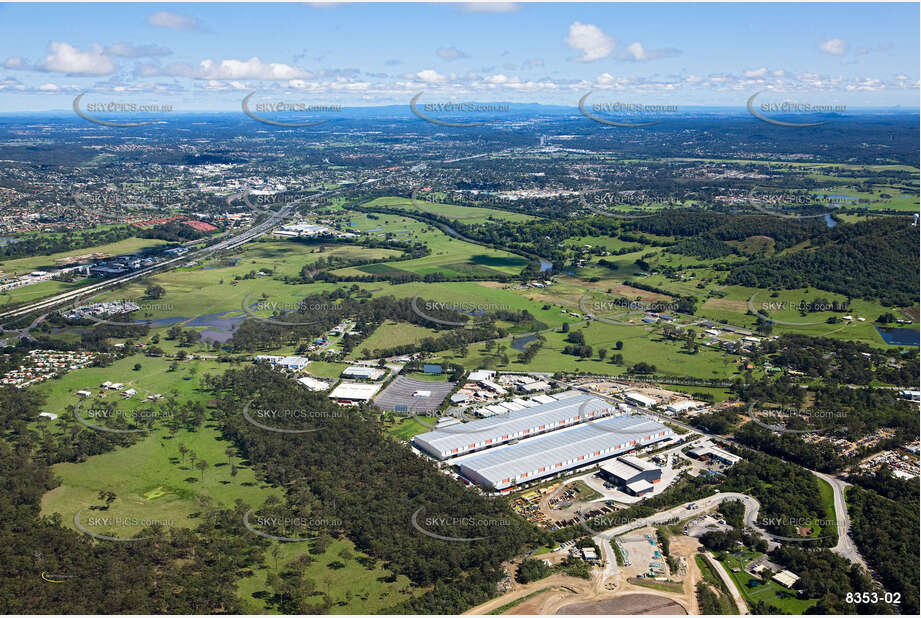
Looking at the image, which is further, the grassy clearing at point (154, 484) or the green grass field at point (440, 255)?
the green grass field at point (440, 255)

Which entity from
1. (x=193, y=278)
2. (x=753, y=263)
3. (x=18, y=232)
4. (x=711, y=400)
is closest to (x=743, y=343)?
(x=711, y=400)

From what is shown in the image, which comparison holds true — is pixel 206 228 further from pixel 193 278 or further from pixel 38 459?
pixel 38 459

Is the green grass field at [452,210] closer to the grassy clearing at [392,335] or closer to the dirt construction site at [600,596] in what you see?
the grassy clearing at [392,335]

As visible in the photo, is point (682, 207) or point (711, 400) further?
point (682, 207)

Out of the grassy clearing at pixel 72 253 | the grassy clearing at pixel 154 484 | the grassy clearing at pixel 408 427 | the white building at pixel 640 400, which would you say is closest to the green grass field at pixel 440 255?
the grassy clearing at pixel 72 253

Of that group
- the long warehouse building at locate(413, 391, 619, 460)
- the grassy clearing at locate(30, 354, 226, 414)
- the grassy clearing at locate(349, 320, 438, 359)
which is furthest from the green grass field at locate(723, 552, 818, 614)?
the grassy clearing at locate(30, 354, 226, 414)

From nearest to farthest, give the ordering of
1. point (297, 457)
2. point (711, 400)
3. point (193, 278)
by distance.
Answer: point (297, 457), point (711, 400), point (193, 278)

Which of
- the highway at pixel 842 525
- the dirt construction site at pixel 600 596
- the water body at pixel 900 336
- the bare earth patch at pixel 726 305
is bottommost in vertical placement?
the dirt construction site at pixel 600 596
